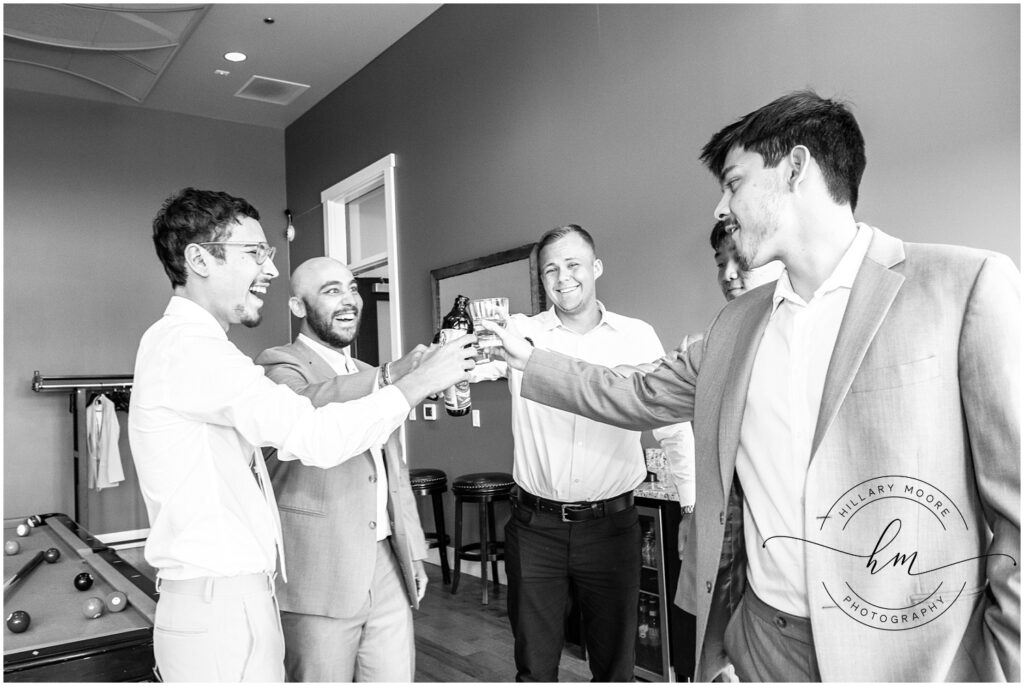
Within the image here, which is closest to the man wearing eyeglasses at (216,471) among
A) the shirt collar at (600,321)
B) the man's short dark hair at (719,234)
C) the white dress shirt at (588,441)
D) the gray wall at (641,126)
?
the white dress shirt at (588,441)

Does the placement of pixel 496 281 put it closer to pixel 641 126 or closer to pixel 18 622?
pixel 641 126

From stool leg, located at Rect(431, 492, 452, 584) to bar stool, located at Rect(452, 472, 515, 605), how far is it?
20 cm

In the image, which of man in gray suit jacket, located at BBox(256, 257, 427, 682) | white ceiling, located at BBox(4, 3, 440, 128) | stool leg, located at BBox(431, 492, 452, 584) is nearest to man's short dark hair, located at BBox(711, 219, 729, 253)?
man in gray suit jacket, located at BBox(256, 257, 427, 682)

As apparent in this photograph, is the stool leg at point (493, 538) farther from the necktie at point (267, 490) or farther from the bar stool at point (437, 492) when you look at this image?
the necktie at point (267, 490)

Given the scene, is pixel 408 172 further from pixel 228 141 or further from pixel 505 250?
pixel 228 141

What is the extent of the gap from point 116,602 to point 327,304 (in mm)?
1069

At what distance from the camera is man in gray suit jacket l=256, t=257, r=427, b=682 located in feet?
6.56

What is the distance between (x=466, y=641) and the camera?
3.91m

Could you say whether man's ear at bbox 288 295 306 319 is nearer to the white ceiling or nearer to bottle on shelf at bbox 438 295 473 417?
bottle on shelf at bbox 438 295 473 417

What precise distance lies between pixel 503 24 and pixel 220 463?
4229 millimetres

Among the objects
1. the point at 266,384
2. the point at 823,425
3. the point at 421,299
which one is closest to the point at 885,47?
the point at 823,425

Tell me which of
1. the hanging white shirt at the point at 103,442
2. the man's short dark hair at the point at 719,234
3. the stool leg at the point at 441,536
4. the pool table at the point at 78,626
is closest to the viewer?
the pool table at the point at 78,626

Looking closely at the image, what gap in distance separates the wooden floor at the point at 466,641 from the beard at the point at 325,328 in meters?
1.83

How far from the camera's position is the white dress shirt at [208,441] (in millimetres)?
1610
